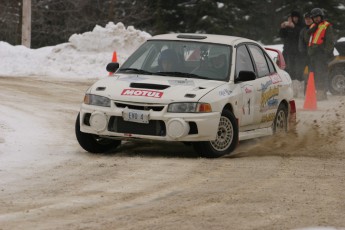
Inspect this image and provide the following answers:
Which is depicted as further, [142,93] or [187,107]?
[142,93]

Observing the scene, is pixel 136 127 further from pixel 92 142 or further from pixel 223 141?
pixel 223 141

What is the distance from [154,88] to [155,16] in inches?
1411

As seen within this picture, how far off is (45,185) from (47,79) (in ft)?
47.5

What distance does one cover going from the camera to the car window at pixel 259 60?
535 inches

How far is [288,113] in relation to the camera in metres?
14.4

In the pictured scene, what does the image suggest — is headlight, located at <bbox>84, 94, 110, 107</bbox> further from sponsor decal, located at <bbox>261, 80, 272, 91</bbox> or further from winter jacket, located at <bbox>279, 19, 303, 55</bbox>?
winter jacket, located at <bbox>279, 19, 303, 55</bbox>

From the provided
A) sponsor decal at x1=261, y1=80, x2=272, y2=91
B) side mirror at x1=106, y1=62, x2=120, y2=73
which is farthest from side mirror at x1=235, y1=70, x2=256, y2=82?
side mirror at x1=106, y1=62, x2=120, y2=73

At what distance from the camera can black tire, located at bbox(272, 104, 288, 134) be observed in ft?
46.0

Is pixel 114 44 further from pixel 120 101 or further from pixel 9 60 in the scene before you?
pixel 120 101

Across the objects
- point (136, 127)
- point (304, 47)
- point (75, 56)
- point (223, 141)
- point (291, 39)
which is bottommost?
point (223, 141)

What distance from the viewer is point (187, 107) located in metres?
11.6

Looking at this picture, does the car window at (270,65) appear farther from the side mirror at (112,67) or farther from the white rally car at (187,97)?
the side mirror at (112,67)

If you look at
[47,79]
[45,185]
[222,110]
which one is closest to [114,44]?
[47,79]

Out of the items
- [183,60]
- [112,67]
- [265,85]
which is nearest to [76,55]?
[112,67]
